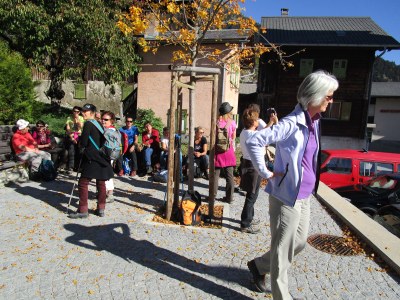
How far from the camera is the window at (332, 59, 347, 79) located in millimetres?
23719

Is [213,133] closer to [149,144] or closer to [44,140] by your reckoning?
[149,144]

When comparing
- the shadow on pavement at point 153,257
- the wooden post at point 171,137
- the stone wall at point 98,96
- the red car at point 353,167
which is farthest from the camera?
the stone wall at point 98,96

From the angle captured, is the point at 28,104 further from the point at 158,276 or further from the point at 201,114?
the point at 201,114

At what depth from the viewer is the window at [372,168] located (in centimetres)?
981

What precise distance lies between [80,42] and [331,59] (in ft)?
57.0

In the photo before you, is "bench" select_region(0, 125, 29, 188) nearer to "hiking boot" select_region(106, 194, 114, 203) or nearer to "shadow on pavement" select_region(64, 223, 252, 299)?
"hiking boot" select_region(106, 194, 114, 203)

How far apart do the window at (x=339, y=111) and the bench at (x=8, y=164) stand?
20.6 m

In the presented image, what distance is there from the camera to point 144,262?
402 cm

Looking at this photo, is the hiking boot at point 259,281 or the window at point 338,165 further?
the window at point 338,165

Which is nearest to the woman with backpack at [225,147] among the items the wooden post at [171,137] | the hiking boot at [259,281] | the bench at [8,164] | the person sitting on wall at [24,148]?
the wooden post at [171,137]

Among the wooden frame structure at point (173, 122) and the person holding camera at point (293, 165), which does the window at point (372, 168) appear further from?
the person holding camera at point (293, 165)

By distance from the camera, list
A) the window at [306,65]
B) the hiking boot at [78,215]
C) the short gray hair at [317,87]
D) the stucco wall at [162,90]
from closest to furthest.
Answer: the short gray hair at [317,87]
the hiking boot at [78,215]
the stucco wall at [162,90]
the window at [306,65]

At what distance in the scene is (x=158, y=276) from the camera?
12.1 feet

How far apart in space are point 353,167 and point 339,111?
611 inches
